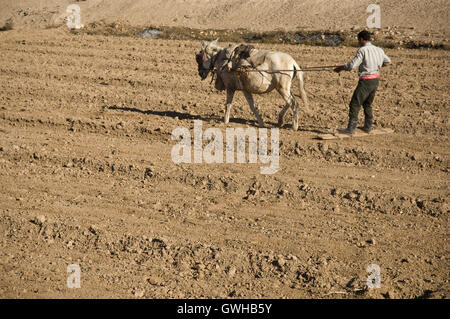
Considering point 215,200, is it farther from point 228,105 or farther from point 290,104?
point 228,105

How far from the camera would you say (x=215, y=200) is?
9312 millimetres

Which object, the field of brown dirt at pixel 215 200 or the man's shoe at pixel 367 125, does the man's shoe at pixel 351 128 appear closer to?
the field of brown dirt at pixel 215 200

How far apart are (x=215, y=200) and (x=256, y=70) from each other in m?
3.39

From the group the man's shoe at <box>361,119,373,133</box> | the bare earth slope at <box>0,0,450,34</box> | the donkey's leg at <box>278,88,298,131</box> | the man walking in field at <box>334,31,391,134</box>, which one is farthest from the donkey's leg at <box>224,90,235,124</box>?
the bare earth slope at <box>0,0,450,34</box>

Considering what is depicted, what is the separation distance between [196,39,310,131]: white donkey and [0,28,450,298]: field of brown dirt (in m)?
0.96

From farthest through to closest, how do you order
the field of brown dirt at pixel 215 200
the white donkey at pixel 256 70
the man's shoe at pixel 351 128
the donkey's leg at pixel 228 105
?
the donkey's leg at pixel 228 105 < the white donkey at pixel 256 70 < the man's shoe at pixel 351 128 < the field of brown dirt at pixel 215 200

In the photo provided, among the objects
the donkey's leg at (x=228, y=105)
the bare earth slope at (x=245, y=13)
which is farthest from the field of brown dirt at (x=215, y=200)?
the bare earth slope at (x=245, y=13)

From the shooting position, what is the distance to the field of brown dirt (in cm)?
735

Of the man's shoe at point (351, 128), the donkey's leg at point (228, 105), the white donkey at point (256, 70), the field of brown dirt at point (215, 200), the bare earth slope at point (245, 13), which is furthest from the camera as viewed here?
the bare earth slope at point (245, 13)

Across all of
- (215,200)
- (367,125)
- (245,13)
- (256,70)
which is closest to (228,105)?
(256,70)

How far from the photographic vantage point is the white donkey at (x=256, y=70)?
11195 millimetres

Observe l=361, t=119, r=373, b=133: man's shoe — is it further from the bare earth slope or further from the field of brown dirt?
the bare earth slope

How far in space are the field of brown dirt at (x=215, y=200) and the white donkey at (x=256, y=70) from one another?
96 cm

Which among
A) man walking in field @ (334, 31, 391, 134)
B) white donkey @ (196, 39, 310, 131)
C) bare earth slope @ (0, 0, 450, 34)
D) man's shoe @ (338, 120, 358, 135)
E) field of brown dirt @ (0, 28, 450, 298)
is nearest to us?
field of brown dirt @ (0, 28, 450, 298)
